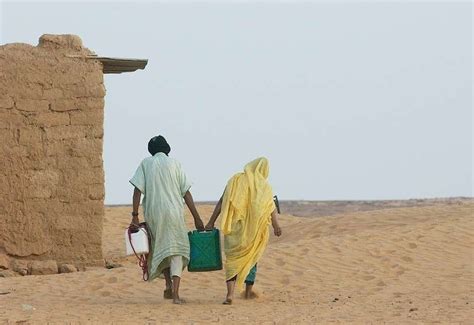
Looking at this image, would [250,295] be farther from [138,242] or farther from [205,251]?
[138,242]

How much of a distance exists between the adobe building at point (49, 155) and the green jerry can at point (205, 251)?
3.42 m

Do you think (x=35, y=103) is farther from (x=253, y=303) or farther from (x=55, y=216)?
(x=253, y=303)

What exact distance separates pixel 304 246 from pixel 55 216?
11.6 feet

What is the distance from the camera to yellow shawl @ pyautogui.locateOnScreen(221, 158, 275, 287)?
9430mm

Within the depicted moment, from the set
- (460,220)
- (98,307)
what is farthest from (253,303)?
(460,220)

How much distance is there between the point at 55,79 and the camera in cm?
1260

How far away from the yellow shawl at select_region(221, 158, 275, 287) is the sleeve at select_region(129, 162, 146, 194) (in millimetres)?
826

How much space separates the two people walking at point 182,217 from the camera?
371 inches

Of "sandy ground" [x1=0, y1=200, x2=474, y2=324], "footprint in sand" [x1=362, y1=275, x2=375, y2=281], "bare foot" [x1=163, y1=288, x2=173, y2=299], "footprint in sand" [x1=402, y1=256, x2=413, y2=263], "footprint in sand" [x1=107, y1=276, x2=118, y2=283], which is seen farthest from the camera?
"footprint in sand" [x1=402, y1=256, x2=413, y2=263]

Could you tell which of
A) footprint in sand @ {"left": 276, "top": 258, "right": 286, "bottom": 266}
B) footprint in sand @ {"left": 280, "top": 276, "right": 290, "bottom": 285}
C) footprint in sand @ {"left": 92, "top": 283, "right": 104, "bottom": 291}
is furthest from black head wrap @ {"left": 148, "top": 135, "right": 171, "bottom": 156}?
footprint in sand @ {"left": 276, "top": 258, "right": 286, "bottom": 266}

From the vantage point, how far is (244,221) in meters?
9.51

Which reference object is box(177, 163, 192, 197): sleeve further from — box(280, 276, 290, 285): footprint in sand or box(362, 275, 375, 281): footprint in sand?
box(362, 275, 375, 281): footprint in sand

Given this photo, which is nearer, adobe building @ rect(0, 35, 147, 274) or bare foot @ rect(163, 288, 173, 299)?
bare foot @ rect(163, 288, 173, 299)

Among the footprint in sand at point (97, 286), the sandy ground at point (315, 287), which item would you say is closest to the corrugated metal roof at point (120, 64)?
the sandy ground at point (315, 287)
